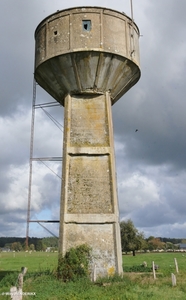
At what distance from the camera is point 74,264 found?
1288 centimetres

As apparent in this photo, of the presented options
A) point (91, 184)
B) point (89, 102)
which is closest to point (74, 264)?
point (91, 184)

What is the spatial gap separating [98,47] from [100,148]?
165 inches

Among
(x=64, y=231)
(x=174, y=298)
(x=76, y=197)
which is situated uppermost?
(x=76, y=197)

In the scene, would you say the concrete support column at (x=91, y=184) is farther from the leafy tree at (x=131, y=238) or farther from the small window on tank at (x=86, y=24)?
the leafy tree at (x=131, y=238)

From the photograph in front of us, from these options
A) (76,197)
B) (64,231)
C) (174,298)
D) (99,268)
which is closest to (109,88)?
(76,197)

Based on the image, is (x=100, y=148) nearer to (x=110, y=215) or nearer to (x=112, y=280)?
(x=110, y=215)

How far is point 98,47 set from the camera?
46.7 ft

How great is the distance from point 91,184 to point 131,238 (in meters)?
33.8

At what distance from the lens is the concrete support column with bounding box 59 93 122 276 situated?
44.2 ft

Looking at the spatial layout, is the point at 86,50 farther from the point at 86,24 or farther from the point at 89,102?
the point at 89,102

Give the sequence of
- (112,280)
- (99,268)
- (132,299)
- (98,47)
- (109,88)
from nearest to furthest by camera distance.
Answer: (132,299) < (112,280) < (99,268) < (98,47) < (109,88)

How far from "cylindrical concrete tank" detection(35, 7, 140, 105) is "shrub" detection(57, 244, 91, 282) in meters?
6.88

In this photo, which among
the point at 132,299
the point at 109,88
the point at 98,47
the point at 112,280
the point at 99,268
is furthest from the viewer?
the point at 109,88

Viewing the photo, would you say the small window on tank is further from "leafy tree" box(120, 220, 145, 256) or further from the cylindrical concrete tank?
"leafy tree" box(120, 220, 145, 256)
